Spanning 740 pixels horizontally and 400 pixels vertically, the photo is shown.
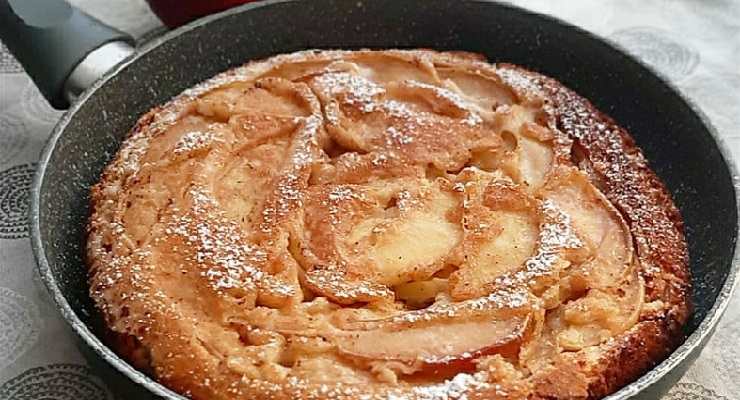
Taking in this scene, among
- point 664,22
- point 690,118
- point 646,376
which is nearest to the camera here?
point 646,376

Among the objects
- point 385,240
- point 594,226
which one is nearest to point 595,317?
point 594,226

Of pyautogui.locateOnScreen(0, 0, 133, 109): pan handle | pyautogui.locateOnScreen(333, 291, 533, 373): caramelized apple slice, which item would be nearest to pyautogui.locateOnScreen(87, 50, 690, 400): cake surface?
pyautogui.locateOnScreen(333, 291, 533, 373): caramelized apple slice

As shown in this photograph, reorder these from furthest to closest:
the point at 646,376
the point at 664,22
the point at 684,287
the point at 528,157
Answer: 1. the point at 664,22
2. the point at 528,157
3. the point at 684,287
4. the point at 646,376

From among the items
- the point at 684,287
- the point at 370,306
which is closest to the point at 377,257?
the point at 370,306

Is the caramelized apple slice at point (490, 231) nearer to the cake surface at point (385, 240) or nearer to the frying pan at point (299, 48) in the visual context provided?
the cake surface at point (385, 240)

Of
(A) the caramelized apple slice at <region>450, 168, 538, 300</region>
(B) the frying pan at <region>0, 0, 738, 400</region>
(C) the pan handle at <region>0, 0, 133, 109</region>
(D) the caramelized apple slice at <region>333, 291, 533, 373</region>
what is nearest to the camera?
(D) the caramelized apple slice at <region>333, 291, 533, 373</region>

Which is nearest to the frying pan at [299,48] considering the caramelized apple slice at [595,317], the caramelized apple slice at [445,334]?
the caramelized apple slice at [595,317]

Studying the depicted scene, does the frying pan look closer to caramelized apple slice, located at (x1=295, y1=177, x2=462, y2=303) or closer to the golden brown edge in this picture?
the golden brown edge

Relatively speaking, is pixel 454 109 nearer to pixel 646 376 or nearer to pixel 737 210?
pixel 737 210
